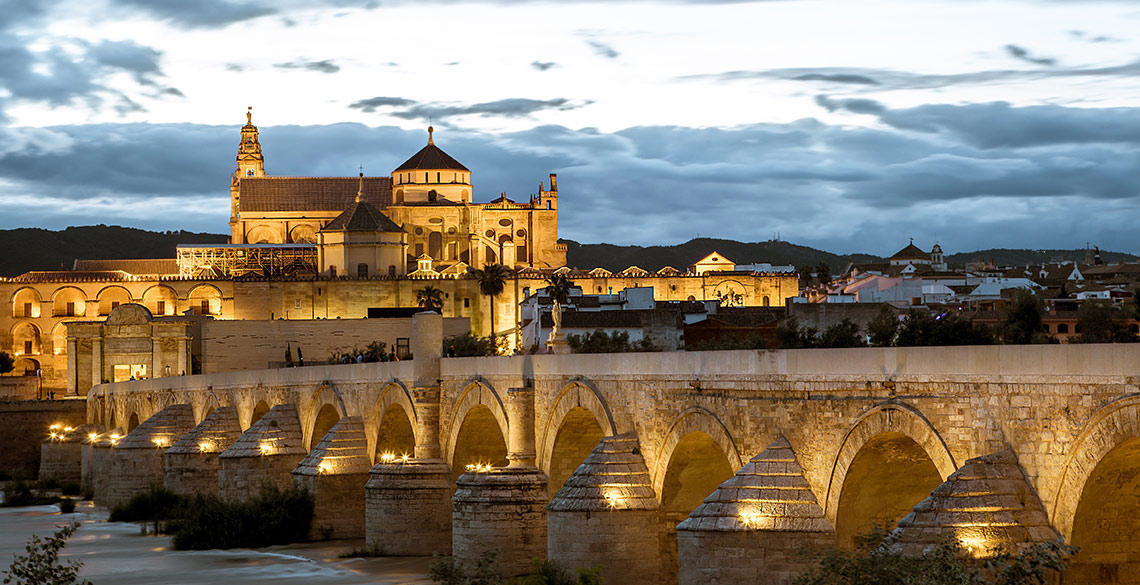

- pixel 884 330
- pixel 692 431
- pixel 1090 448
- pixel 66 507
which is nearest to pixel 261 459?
pixel 66 507

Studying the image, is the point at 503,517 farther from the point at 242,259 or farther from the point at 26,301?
the point at 26,301

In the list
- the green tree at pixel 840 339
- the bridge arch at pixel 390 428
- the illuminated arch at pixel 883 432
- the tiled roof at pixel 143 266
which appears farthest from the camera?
the tiled roof at pixel 143 266

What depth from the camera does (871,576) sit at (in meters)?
12.4

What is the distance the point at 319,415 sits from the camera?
109ft

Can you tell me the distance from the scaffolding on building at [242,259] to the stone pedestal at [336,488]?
6449 cm

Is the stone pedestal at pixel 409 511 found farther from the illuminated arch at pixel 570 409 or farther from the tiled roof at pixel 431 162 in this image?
the tiled roof at pixel 431 162

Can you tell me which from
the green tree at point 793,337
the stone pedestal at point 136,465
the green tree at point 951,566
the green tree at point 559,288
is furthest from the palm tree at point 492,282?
the green tree at point 951,566

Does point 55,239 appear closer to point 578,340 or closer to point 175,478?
point 578,340

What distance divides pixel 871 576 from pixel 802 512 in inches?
114

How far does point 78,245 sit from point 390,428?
159m

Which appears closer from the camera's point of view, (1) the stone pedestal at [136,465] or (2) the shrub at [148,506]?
(2) the shrub at [148,506]

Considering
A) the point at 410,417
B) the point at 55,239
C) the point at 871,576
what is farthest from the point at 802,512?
the point at 55,239

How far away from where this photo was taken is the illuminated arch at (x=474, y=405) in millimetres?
24594

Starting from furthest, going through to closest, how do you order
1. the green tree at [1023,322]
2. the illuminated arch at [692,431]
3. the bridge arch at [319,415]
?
the green tree at [1023,322]
the bridge arch at [319,415]
the illuminated arch at [692,431]
